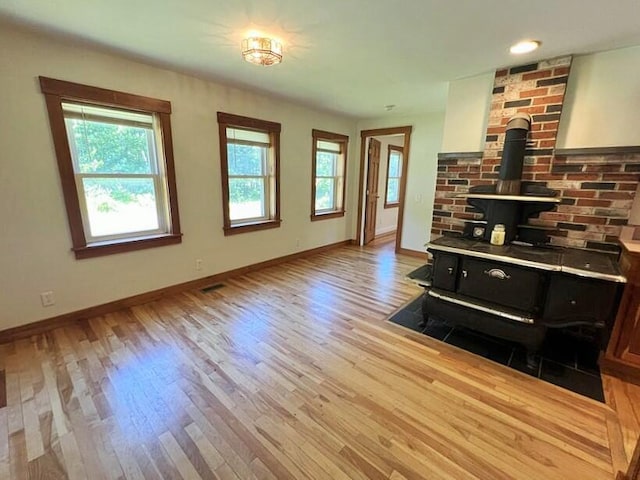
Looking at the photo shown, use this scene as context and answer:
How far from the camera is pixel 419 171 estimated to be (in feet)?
15.3

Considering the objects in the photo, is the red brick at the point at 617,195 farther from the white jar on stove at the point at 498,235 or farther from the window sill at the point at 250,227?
the window sill at the point at 250,227

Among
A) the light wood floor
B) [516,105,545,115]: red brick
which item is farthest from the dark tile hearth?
[516,105,545,115]: red brick

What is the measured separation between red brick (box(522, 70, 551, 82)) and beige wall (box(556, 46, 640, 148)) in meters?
0.18

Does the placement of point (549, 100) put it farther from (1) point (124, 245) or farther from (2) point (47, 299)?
(2) point (47, 299)

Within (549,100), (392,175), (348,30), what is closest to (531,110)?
(549,100)

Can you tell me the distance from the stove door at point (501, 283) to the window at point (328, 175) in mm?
2918

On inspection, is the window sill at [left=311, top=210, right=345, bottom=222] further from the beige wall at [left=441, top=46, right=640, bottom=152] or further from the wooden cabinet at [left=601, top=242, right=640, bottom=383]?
the wooden cabinet at [left=601, top=242, right=640, bottom=383]

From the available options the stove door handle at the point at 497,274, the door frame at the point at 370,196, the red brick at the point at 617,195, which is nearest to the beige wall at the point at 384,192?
the door frame at the point at 370,196

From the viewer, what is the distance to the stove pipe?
7.53 feet

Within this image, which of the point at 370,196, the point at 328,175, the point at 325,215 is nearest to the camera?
the point at 325,215

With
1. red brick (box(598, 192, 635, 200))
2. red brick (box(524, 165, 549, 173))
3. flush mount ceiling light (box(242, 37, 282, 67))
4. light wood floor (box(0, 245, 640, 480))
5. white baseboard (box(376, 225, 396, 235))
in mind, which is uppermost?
flush mount ceiling light (box(242, 37, 282, 67))

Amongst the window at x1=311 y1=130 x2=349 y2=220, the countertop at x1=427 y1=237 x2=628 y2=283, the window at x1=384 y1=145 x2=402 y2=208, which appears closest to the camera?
the countertop at x1=427 y1=237 x2=628 y2=283

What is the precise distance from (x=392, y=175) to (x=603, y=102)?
175 inches

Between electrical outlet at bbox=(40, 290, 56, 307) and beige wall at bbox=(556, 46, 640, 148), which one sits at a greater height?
beige wall at bbox=(556, 46, 640, 148)
